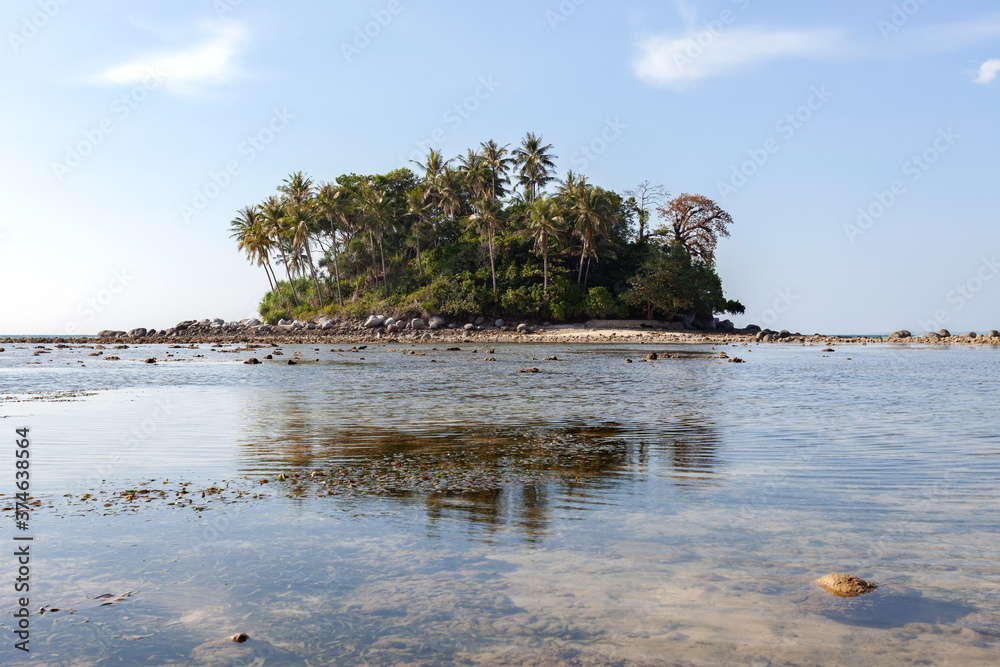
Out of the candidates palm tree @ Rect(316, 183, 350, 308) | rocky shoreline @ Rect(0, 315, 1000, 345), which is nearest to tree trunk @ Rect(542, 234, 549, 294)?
rocky shoreline @ Rect(0, 315, 1000, 345)

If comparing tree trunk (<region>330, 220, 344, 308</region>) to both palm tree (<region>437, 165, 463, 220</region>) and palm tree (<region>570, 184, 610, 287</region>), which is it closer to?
palm tree (<region>437, 165, 463, 220</region>)

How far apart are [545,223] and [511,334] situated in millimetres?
12053

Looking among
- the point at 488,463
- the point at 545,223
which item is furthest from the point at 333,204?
the point at 488,463

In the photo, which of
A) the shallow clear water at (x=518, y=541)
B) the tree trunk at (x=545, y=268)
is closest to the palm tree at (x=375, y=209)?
the tree trunk at (x=545, y=268)

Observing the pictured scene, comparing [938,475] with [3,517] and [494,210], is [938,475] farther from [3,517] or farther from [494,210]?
[494,210]

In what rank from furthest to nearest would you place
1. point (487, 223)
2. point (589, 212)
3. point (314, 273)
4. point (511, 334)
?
point (314, 273) < point (487, 223) < point (511, 334) < point (589, 212)

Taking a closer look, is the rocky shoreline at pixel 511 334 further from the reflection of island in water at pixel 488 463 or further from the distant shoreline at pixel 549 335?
the reflection of island in water at pixel 488 463

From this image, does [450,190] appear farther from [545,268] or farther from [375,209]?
[545,268]

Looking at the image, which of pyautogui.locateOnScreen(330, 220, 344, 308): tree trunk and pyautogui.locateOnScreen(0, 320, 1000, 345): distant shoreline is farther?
pyautogui.locateOnScreen(330, 220, 344, 308): tree trunk

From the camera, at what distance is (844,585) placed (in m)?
4.45

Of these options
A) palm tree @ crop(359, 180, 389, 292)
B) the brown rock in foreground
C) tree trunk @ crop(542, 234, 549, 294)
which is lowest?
the brown rock in foreground

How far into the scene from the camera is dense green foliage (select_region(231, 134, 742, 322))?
222ft

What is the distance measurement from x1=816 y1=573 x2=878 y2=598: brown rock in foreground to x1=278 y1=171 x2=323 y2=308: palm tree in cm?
7412

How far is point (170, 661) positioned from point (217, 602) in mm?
743
